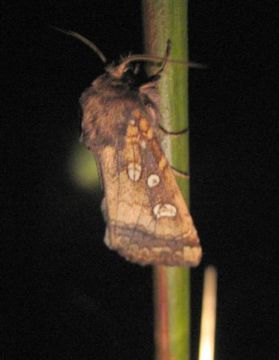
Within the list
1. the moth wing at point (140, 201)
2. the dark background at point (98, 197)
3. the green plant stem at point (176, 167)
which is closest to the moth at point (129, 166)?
the moth wing at point (140, 201)

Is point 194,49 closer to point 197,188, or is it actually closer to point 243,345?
point 197,188

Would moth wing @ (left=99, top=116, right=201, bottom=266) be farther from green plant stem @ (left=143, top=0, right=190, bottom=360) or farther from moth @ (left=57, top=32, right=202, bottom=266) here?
green plant stem @ (left=143, top=0, right=190, bottom=360)

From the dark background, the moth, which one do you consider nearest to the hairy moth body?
the moth

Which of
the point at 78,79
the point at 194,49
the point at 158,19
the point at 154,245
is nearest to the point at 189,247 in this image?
the point at 154,245

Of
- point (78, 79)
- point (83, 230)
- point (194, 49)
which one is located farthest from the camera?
point (83, 230)

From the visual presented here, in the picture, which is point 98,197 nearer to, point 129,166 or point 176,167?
point 129,166

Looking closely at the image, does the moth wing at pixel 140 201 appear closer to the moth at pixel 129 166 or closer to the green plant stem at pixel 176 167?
the moth at pixel 129 166
